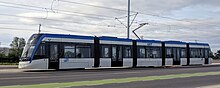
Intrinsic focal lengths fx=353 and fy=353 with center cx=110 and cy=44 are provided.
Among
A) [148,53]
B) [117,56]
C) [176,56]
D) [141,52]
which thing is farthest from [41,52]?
[176,56]

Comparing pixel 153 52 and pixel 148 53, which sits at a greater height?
pixel 153 52

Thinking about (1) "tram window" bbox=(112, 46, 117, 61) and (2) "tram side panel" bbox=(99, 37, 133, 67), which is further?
(1) "tram window" bbox=(112, 46, 117, 61)

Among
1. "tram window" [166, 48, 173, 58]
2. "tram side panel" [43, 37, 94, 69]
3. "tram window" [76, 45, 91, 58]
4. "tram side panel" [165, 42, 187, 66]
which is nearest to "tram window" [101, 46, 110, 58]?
"tram side panel" [43, 37, 94, 69]

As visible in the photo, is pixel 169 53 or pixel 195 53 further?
pixel 195 53

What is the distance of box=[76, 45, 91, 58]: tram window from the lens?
28938 millimetres

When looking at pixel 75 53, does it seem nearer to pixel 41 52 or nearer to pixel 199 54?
pixel 41 52

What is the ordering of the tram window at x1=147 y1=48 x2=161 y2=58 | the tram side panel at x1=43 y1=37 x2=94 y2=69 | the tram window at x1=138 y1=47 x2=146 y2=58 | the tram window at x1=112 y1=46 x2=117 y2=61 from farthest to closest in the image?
Answer: the tram window at x1=147 y1=48 x2=161 y2=58
the tram window at x1=138 y1=47 x2=146 y2=58
the tram window at x1=112 y1=46 x2=117 y2=61
the tram side panel at x1=43 y1=37 x2=94 y2=69

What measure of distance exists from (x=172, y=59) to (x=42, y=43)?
16.9 meters

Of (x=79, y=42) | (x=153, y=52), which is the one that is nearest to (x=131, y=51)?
(x=153, y=52)

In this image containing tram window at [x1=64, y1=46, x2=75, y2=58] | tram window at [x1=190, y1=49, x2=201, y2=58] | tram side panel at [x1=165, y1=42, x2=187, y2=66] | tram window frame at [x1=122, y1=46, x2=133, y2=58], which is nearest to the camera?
tram window at [x1=64, y1=46, x2=75, y2=58]

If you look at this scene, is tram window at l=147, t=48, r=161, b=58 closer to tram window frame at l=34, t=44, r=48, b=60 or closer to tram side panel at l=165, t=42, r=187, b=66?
tram side panel at l=165, t=42, r=187, b=66

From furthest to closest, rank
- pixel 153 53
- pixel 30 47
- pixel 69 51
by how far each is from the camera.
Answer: pixel 153 53 < pixel 69 51 < pixel 30 47

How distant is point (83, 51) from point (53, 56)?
3143 millimetres

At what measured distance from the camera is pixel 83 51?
2944 centimetres
